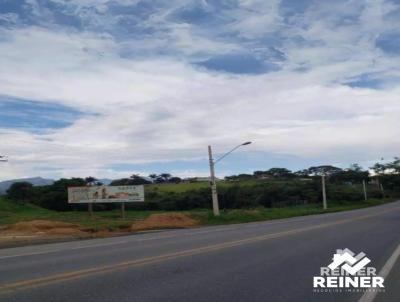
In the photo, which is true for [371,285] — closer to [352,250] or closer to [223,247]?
[352,250]

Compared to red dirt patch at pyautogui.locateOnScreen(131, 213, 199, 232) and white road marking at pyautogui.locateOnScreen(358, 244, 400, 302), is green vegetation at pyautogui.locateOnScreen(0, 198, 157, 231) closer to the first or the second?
red dirt patch at pyautogui.locateOnScreen(131, 213, 199, 232)

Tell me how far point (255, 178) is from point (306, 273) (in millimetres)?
128197

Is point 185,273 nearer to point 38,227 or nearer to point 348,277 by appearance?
point 348,277

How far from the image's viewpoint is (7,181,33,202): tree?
79.2 metres

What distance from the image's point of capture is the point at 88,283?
10.2 meters

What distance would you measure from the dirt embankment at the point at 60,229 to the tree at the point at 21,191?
138 ft

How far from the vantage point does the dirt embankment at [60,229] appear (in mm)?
25584

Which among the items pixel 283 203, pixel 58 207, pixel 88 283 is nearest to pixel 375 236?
pixel 88 283

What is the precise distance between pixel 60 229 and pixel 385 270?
22.6m

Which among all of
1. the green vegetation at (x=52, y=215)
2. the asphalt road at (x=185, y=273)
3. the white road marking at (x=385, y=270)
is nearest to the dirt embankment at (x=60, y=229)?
the green vegetation at (x=52, y=215)

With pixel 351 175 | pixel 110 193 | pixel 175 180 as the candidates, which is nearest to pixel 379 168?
pixel 351 175

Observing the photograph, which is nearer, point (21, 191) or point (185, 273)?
point (185, 273)

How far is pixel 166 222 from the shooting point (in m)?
40.0

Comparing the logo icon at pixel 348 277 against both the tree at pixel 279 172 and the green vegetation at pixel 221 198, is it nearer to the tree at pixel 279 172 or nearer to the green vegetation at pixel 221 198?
the green vegetation at pixel 221 198
